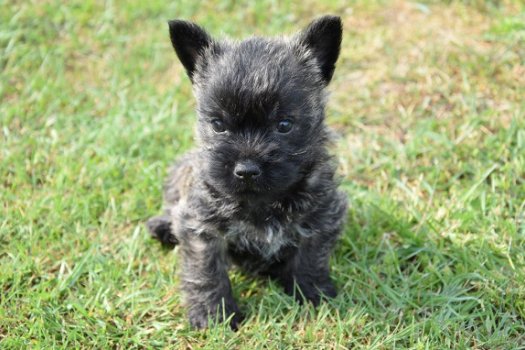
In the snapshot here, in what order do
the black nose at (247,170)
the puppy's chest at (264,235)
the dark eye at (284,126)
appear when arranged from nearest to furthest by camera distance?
the black nose at (247,170) < the dark eye at (284,126) < the puppy's chest at (264,235)

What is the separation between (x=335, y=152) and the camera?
5.38 metres

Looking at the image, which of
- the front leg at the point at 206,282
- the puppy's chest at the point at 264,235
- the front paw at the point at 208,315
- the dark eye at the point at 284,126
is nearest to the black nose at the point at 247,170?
the dark eye at the point at 284,126

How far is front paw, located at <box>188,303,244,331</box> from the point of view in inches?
172

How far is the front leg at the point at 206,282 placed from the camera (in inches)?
170

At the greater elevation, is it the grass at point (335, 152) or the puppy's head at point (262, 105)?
the puppy's head at point (262, 105)

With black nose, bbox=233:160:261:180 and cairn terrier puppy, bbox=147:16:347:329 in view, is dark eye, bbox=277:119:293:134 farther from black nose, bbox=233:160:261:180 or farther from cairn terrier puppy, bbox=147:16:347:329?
black nose, bbox=233:160:261:180

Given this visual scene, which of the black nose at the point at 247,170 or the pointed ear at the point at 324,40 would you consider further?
the pointed ear at the point at 324,40

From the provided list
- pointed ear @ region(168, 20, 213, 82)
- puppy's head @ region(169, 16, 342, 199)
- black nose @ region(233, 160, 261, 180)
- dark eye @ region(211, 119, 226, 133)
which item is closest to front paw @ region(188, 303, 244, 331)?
puppy's head @ region(169, 16, 342, 199)

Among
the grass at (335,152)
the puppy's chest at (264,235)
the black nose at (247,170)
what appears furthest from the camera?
the grass at (335,152)

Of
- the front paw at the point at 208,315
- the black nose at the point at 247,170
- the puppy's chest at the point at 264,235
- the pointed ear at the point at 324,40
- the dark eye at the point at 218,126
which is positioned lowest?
the front paw at the point at 208,315

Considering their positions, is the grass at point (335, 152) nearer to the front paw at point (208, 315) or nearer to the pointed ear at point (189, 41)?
the front paw at point (208, 315)

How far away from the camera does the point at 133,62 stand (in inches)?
279

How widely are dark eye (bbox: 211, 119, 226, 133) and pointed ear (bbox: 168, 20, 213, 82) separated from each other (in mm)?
552

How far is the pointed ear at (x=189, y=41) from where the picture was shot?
4.29 metres
